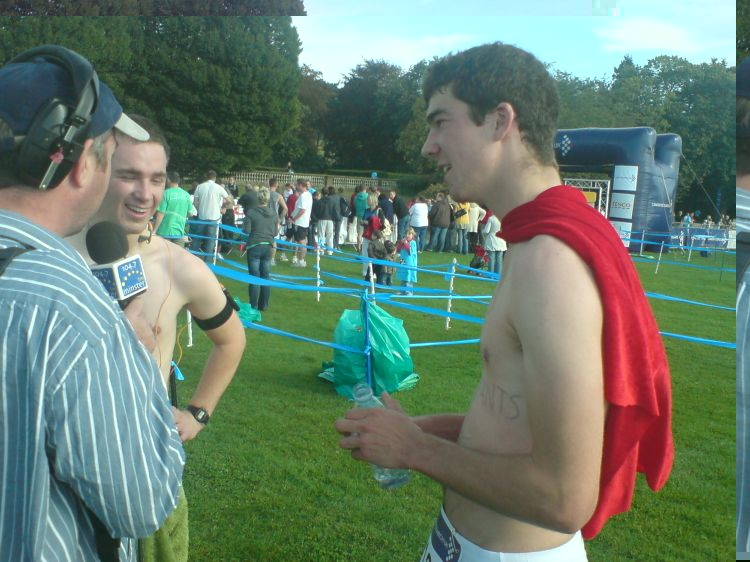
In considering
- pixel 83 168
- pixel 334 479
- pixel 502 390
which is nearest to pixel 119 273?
pixel 83 168

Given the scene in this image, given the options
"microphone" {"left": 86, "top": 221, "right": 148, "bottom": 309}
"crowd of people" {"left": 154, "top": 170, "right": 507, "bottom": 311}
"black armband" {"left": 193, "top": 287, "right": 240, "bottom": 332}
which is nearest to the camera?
"microphone" {"left": 86, "top": 221, "right": 148, "bottom": 309}

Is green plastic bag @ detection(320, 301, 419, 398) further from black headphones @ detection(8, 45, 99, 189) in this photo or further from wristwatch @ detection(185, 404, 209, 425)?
black headphones @ detection(8, 45, 99, 189)

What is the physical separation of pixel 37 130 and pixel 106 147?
7.0 inches

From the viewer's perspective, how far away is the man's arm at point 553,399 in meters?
1.21

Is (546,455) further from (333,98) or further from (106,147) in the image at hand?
(333,98)

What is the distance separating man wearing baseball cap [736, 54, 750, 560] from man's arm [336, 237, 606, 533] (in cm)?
34

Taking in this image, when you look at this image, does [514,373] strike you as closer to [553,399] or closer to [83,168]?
[553,399]

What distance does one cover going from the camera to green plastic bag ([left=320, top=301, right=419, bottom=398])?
602 centimetres

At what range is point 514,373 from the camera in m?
1.41

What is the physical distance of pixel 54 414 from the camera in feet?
3.53

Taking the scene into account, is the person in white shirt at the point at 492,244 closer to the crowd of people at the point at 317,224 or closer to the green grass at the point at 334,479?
the crowd of people at the point at 317,224

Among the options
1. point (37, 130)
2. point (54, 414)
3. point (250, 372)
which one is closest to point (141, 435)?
point (54, 414)

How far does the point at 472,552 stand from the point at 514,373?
0.42m

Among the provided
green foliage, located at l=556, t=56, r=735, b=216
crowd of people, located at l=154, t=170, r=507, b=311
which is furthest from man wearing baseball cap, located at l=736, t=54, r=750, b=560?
green foliage, located at l=556, t=56, r=735, b=216
